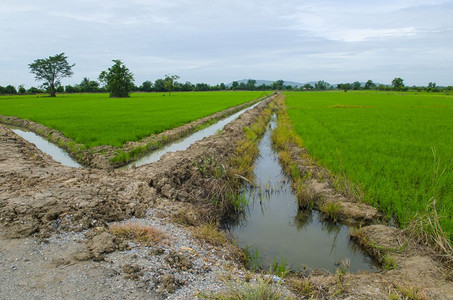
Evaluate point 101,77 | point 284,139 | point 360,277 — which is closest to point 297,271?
point 360,277

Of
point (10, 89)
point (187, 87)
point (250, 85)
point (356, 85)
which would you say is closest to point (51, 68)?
point (10, 89)

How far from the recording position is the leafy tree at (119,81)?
48375mm

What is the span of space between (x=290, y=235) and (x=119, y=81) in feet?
164

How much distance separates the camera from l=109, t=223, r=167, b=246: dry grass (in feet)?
11.0

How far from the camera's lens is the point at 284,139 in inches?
Result: 406

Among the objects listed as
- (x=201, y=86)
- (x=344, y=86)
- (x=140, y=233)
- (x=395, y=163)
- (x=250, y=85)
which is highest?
(x=250, y=85)

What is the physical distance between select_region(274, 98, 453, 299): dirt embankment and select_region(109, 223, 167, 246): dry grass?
1820 mm

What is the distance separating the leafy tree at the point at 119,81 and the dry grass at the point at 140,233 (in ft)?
162

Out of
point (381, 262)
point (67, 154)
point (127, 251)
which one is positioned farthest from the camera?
point (67, 154)

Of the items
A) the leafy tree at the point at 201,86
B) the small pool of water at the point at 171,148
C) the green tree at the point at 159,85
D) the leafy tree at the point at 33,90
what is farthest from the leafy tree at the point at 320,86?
the small pool of water at the point at 171,148

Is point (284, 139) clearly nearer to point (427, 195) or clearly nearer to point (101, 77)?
point (427, 195)

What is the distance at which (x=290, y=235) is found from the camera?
14.4ft

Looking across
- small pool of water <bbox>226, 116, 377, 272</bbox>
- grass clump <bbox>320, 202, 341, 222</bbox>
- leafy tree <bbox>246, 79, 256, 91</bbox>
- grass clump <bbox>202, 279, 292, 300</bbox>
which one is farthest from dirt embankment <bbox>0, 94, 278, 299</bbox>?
leafy tree <bbox>246, 79, 256, 91</bbox>

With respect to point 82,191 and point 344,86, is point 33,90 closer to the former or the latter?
point 82,191
